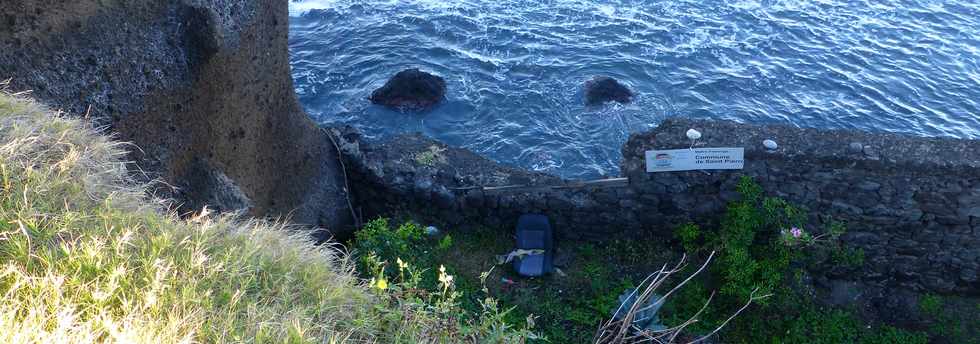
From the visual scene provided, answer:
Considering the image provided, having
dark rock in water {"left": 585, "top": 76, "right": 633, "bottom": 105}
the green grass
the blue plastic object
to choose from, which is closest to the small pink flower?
the blue plastic object

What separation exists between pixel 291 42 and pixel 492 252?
428 inches

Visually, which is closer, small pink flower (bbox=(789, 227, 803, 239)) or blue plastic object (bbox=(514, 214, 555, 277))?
small pink flower (bbox=(789, 227, 803, 239))

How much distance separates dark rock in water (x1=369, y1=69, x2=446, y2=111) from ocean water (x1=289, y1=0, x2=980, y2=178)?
290 mm

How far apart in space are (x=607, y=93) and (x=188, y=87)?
1008 centimetres

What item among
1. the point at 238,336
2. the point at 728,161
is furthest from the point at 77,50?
the point at 728,161

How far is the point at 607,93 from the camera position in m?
16.1

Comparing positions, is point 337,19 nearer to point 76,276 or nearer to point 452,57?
point 452,57

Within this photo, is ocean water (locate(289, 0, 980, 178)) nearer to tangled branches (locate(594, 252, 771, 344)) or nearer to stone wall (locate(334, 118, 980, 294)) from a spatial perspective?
stone wall (locate(334, 118, 980, 294))

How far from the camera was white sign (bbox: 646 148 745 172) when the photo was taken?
32.6 feet

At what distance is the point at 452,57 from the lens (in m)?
17.8

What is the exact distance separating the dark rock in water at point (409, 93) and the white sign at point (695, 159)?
23.0 feet

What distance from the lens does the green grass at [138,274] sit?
3.85 metres

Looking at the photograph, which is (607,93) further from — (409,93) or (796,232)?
(796,232)

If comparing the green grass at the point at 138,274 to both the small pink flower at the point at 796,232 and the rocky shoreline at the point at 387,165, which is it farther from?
the small pink flower at the point at 796,232
